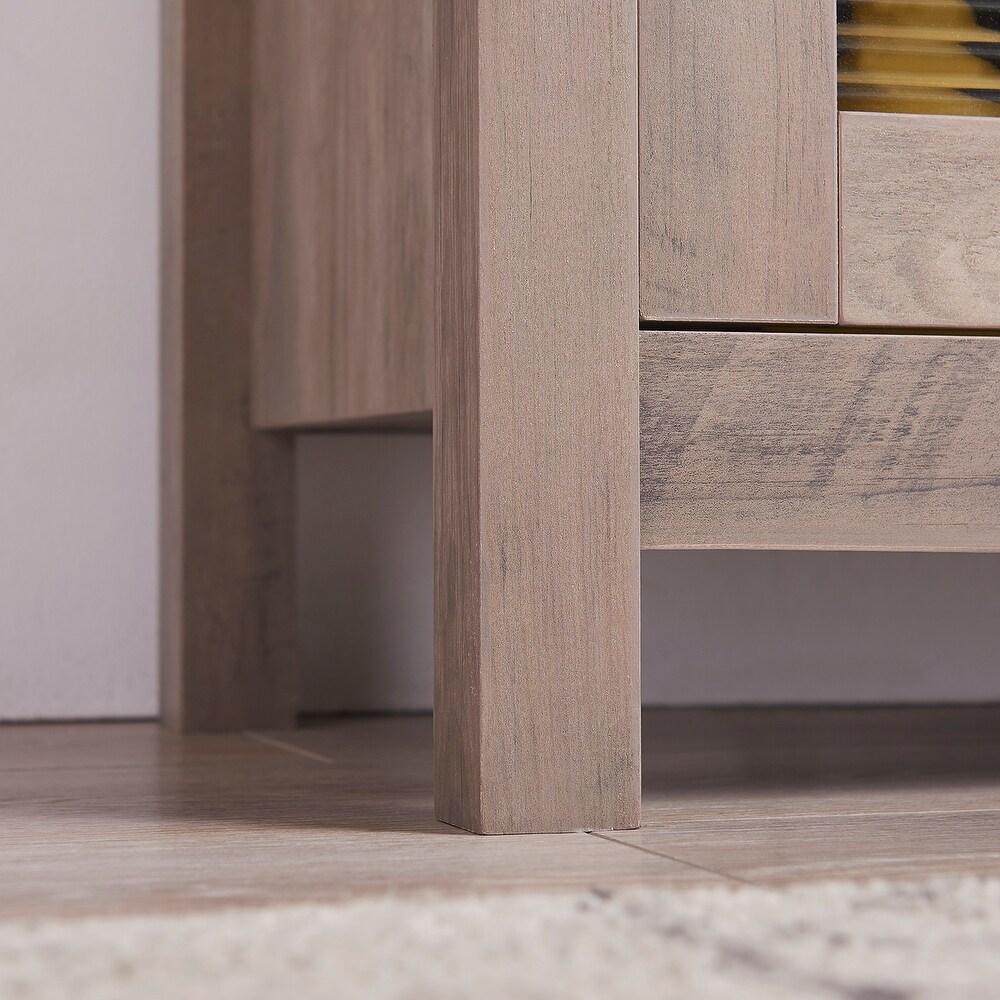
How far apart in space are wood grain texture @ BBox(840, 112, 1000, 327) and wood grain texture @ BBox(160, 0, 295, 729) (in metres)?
0.65

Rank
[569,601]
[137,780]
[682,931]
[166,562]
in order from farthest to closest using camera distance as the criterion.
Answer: [166,562]
[137,780]
[569,601]
[682,931]

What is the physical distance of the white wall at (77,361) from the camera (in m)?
1.35

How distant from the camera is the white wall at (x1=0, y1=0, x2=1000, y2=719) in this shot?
1.35m

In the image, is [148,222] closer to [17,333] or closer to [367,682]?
[17,333]

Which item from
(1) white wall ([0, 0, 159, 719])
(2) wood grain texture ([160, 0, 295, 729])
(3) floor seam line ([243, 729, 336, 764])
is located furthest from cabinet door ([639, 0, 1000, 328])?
(1) white wall ([0, 0, 159, 719])

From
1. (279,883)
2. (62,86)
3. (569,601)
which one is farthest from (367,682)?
(279,883)

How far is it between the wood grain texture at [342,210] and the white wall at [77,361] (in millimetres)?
145

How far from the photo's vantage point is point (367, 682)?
1.42 m

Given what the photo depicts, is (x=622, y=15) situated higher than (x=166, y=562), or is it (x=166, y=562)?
(x=622, y=15)

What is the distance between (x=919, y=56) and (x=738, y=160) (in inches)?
5.4

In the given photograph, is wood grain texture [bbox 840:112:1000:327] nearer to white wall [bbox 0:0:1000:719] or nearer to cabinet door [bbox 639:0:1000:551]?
cabinet door [bbox 639:0:1000:551]

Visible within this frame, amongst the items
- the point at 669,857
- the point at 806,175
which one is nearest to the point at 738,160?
the point at 806,175

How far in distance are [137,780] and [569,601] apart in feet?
1.23

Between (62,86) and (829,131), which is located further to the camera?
(62,86)
